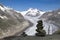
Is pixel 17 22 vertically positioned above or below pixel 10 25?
above

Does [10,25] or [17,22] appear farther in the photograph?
[17,22]

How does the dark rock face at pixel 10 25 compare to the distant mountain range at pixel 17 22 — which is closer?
the dark rock face at pixel 10 25

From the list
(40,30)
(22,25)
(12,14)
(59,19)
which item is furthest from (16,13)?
(40,30)

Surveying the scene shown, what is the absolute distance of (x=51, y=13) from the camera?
167375 mm

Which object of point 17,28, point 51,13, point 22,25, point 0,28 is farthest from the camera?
point 51,13

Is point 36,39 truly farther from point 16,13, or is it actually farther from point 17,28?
point 16,13

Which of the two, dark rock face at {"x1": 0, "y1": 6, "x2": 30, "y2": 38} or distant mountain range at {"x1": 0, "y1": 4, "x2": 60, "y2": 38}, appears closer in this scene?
dark rock face at {"x1": 0, "y1": 6, "x2": 30, "y2": 38}

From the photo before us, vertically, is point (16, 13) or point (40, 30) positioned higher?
point (16, 13)

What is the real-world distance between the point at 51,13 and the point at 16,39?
481 ft

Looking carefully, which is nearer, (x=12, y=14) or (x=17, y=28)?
(x=17, y=28)

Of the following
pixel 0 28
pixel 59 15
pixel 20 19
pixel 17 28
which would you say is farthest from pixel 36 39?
pixel 59 15

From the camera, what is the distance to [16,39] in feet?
74.0

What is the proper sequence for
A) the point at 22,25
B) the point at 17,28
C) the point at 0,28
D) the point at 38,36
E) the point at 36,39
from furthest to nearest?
the point at 22,25 → the point at 17,28 → the point at 0,28 → the point at 38,36 → the point at 36,39

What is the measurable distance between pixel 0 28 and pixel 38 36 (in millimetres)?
88491
